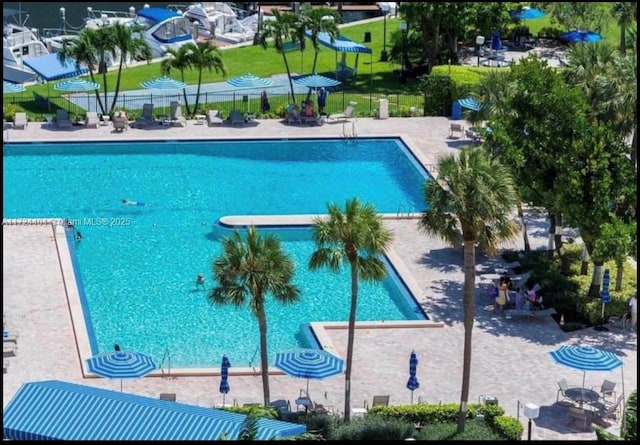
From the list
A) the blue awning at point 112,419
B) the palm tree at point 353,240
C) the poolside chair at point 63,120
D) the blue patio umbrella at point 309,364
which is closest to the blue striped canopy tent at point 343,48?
the poolside chair at point 63,120

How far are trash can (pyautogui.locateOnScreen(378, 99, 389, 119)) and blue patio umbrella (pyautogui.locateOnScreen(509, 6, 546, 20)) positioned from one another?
13.0m

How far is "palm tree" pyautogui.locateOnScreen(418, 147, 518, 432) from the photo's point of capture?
95.1 feet

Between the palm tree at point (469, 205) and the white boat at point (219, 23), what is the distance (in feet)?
137

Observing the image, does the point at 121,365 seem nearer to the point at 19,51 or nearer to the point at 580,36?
the point at 19,51

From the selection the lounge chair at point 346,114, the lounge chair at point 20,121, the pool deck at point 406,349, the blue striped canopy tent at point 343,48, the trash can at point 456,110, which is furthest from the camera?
Answer: the blue striped canopy tent at point 343,48

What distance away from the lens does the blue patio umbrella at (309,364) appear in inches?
1202

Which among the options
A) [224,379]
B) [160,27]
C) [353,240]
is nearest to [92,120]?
[160,27]

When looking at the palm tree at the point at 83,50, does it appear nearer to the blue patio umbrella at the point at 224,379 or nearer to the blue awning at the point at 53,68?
the blue awning at the point at 53,68

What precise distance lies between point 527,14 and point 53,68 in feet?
73.9

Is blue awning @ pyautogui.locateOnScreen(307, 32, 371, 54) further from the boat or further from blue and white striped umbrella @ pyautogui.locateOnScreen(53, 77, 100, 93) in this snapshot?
blue and white striped umbrella @ pyautogui.locateOnScreen(53, 77, 100, 93)

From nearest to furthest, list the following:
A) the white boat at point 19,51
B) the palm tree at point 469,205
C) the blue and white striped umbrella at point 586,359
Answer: the palm tree at point 469,205, the blue and white striped umbrella at point 586,359, the white boat at point 19,51

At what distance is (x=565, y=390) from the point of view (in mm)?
31172

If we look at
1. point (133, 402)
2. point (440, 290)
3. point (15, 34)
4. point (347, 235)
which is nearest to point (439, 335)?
point (440, 290)

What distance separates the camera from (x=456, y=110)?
179 feet
